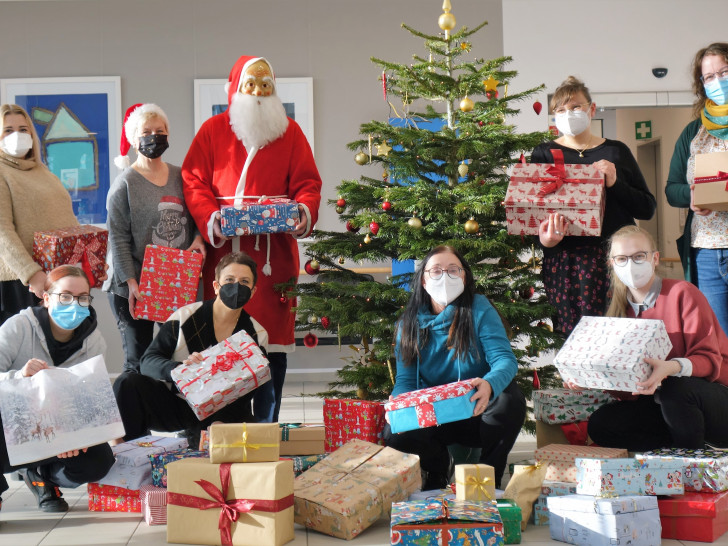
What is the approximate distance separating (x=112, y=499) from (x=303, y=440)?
0.74 m

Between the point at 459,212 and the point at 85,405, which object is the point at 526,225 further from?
the point at 85,405

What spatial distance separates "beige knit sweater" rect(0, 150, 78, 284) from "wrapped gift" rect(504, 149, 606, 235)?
2.04m

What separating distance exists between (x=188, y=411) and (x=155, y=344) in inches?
11.8

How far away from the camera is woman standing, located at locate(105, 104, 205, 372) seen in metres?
3.76

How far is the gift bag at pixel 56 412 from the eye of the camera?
277cm

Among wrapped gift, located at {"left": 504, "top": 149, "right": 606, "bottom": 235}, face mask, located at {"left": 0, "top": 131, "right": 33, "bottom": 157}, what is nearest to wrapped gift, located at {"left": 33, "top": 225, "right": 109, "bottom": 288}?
face mask, located at {"left": 0, "top": 131, "right": 33, "bottom": 157}

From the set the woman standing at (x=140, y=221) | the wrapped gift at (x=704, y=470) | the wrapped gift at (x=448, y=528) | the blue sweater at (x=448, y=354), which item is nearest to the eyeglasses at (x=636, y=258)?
the blue sweater at (x=448, y=354)

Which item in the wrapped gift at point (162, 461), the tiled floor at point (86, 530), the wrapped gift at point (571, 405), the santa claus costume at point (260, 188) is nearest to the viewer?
the tiled floor at point (86, 530)

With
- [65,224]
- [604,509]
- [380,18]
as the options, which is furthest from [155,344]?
[380,18]

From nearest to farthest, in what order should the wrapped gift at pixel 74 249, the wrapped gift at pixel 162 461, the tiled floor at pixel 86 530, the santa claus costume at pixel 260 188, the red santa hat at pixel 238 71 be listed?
the tiled floor at pixel 86 530 → the wrapped gift at pixel 162 461 → the wrapped gift at pixel 74 249 → the santa claus costume at pixel 260 188 → the red santa hat at pixel 238 71

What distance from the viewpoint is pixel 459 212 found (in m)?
3.56

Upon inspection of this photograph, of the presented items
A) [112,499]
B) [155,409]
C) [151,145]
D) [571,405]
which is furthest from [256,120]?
[571,405]

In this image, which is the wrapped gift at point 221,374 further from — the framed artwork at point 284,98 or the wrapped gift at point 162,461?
the framed artwork at point 284,98

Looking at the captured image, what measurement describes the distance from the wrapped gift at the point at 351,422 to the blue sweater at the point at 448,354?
19 cm
